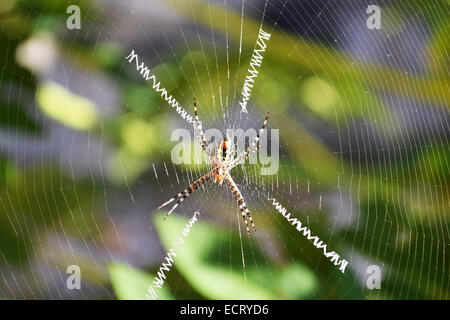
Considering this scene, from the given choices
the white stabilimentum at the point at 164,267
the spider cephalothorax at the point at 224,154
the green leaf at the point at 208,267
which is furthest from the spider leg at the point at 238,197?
the white stabilimentum at the point at 164,267

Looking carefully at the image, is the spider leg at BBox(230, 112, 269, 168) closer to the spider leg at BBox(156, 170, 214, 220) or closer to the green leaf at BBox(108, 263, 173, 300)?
the spider leg at BBox(156, 170, 214, 220)

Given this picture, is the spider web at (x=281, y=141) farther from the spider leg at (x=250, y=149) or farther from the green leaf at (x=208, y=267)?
the spider leg at (x=250, y=149)

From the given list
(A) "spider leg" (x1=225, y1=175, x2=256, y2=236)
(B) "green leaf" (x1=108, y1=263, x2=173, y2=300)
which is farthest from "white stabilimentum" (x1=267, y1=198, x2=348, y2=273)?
(B) "green leaf" (x1=108, y1=263, x2=173, y2=300)

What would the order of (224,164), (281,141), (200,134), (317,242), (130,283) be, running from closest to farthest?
(130,283) < (317,242) < (281,141) < (200,134) < (224,164)

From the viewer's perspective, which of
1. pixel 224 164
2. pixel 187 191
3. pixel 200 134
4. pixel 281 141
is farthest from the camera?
pixel 224 164

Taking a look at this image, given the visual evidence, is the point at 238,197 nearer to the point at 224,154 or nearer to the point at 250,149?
the point at 224,154

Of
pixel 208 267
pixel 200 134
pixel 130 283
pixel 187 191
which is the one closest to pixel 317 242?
pixel 208 267

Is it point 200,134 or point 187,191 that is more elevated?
point 200,134
